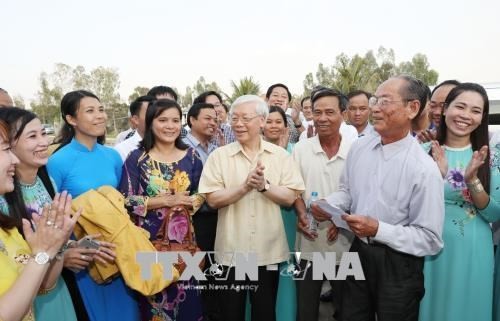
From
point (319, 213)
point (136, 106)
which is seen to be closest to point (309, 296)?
point (319, 213)

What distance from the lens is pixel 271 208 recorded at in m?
2.67

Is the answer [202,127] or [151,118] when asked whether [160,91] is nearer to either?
[202,127]

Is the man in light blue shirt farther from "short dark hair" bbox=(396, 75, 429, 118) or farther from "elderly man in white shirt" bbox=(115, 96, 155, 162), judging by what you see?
"short dark hair" bbox=(396, 75, 429, 118)

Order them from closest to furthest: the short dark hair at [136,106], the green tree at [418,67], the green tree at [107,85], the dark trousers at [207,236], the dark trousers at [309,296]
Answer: the dark trousers at [309,296] < the dark trousers at [207,236] < the short dark hair at [136,106] < the green tree at [107,85] < the green tree at [418,67]

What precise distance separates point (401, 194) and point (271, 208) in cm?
98

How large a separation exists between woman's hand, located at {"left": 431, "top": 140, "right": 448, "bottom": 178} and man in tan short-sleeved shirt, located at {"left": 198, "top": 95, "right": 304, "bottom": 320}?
0.93 meters

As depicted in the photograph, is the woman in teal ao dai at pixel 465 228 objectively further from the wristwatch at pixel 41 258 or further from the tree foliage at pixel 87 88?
the tree foliage at pixel 87 88

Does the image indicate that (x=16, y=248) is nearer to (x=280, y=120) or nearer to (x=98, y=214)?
(x=98, y=214)

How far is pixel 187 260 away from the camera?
2686 mm

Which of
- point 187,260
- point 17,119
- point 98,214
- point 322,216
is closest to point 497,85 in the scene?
point 322,216

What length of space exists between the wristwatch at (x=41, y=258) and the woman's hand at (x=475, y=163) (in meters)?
2.30

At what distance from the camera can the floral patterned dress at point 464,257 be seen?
2303 mm

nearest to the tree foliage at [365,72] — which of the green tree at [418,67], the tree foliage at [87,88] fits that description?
the green tree at [418,67]

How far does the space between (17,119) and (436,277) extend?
279 cm
